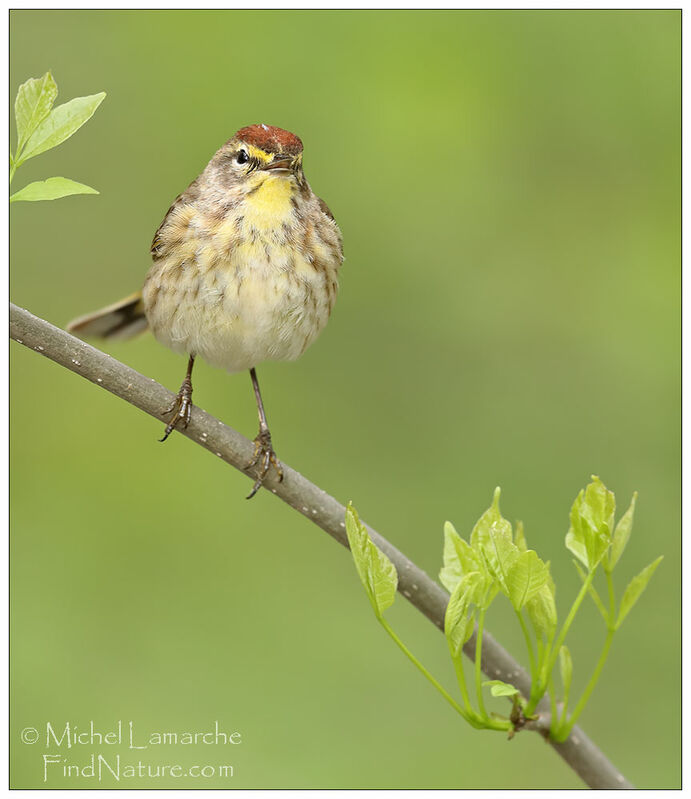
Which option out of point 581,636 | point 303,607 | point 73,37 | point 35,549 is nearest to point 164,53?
point 73,37

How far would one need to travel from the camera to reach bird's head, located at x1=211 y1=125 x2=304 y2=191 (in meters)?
2.78

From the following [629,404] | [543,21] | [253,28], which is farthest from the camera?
[629,404]

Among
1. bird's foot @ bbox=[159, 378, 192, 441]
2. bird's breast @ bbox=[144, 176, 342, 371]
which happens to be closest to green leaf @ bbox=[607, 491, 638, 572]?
bird's foot @ bbox=[159, 378, 192, 441]

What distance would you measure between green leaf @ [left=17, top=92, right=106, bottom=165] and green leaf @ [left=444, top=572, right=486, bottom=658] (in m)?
1.06

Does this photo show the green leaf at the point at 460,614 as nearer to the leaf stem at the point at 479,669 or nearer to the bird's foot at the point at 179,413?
the leaf stem at the point at 479,669

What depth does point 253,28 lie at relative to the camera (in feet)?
13.6

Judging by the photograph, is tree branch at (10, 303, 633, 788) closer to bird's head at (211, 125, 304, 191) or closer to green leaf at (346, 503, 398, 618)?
green leaf at (346, 503, 398, 618)

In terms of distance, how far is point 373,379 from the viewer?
481cm

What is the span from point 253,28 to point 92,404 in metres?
1.88

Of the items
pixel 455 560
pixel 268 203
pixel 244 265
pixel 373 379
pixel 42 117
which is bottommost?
pixel 373 379

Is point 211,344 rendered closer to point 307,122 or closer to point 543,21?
point 307,122

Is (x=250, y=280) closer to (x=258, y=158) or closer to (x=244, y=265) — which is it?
(x=244, y=265)

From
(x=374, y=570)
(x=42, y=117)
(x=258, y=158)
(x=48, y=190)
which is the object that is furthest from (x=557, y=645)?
(x=258, y=158)

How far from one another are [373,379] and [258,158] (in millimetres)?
2039
